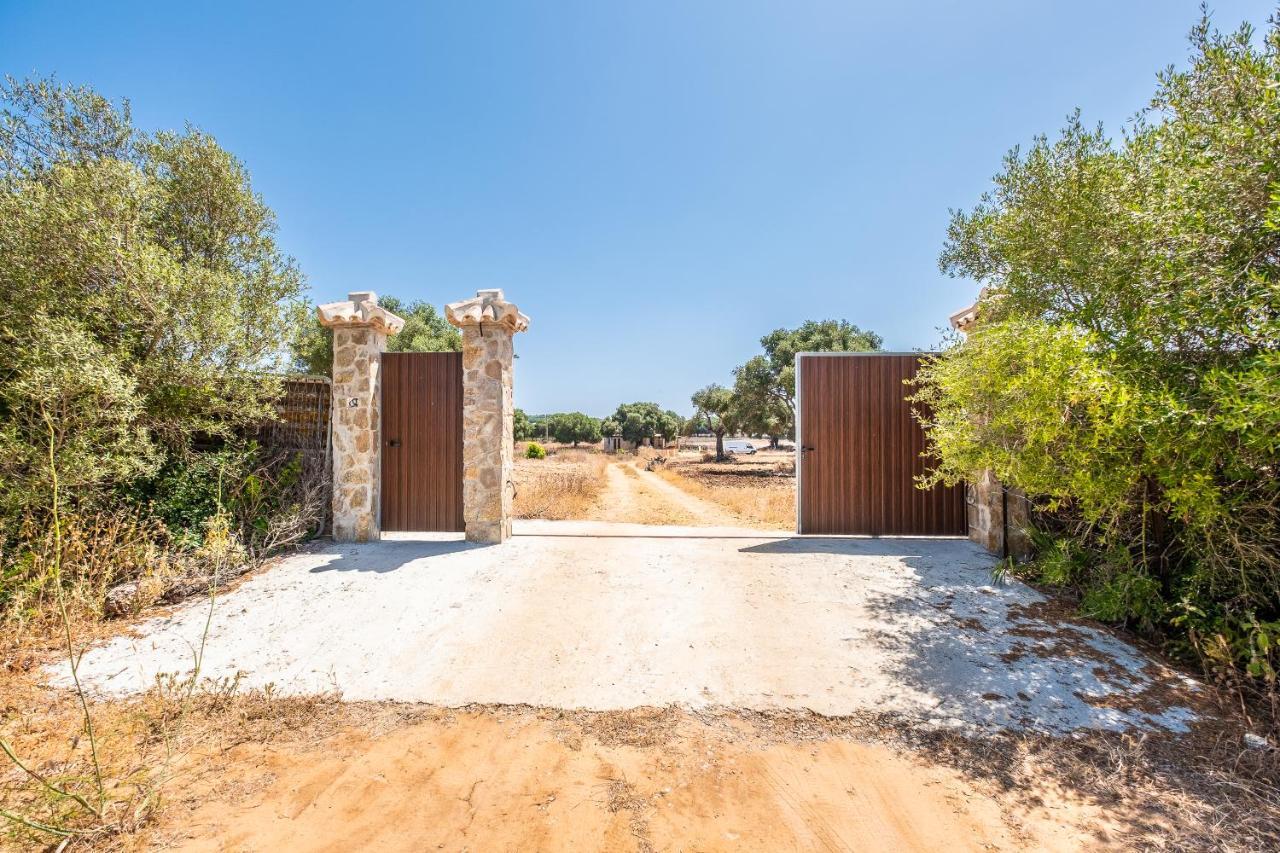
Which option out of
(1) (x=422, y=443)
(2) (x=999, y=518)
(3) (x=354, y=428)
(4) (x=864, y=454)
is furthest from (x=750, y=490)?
(3) (x=354, y=428)

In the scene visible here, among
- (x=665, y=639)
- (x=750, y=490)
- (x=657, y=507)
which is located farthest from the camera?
(x=750, y=490)

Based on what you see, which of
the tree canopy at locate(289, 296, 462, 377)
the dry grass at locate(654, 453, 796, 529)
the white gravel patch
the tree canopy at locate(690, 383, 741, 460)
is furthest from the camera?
the tree canopy at locate(690, 383, 741, 460)

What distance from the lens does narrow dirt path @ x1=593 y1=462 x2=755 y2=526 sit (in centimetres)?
821

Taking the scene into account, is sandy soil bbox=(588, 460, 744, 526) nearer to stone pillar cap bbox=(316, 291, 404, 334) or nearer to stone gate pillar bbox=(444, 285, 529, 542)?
stone gate pillar bbox=(444, 285, 529, 542)

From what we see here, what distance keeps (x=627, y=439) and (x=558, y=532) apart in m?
35.6

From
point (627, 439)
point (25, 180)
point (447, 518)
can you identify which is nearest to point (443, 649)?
point (447, 518)

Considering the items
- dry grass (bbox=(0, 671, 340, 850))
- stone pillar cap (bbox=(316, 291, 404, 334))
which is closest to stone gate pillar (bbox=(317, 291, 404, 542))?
stone pillar cap (bbox=(316, 291, 404, 334))

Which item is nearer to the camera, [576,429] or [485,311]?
[485,311]

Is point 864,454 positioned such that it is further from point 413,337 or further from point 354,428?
point 413,337

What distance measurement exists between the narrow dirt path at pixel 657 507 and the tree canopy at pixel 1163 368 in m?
4.67

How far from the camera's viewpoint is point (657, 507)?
9984mm

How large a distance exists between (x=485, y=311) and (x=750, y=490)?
351 inches

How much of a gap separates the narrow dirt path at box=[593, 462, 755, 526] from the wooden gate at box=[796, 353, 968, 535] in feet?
7.21

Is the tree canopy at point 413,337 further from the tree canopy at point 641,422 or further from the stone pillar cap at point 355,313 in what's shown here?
the tree canopy at point 641,422
